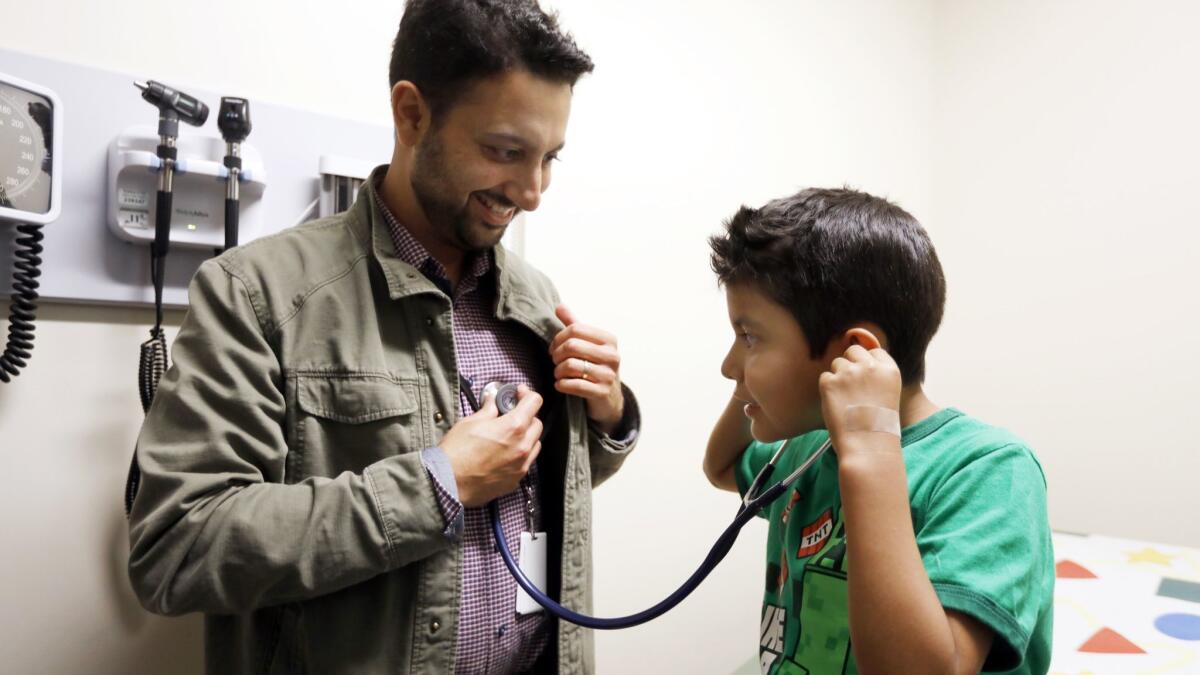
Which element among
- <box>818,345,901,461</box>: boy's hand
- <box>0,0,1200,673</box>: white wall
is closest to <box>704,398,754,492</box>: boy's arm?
<box>818,345,901,461</box>: boy's hand

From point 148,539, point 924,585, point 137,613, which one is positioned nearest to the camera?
point 924,585

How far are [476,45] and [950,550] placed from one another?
2.40 ft

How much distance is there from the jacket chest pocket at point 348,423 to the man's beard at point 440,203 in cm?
21

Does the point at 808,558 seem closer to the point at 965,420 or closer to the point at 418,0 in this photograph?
the point at 965,420

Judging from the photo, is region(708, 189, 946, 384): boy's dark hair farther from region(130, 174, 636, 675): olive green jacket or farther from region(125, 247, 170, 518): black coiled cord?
region(125, 247, 170, 518): black coiled cord

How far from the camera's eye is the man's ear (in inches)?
37.7

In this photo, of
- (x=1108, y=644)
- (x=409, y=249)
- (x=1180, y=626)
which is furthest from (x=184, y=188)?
(x=1180, y=626)

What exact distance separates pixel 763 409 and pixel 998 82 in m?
2.02

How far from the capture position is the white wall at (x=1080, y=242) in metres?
2.04

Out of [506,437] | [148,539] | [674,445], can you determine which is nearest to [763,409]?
[506,437]

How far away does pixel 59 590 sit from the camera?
98 centimetres

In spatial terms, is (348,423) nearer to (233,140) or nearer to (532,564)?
(532,564)

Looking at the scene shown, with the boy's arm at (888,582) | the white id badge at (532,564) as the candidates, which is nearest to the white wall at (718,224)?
the white id badge at (532,564)

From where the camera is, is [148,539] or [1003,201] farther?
[1003,201]
